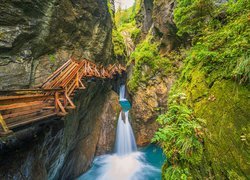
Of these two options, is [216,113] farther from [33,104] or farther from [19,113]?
[33,104]

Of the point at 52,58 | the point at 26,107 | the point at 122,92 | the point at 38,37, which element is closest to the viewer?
the point at 26,107

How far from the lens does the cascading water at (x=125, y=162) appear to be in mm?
10086

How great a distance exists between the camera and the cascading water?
1009 centimetres

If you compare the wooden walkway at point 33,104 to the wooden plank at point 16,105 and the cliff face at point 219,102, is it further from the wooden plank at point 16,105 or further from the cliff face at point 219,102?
the cliff face at point 219,102

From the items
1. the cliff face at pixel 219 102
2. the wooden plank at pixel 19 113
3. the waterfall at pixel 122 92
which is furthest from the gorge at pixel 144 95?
the waterfall at pixel 122 92

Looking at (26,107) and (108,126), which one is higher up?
(26,107)

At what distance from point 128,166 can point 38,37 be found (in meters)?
10.1

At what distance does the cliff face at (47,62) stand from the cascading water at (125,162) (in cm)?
97

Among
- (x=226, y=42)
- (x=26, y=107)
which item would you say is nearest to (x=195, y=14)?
(x=226, y=42)

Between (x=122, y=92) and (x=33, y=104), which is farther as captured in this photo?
(x=122, y=92)

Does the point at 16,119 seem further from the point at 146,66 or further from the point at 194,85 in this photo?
the point at 146,66

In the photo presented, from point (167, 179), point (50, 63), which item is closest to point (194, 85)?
point (167, 179)

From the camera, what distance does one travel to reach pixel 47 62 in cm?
737

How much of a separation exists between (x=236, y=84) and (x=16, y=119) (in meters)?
4.90
